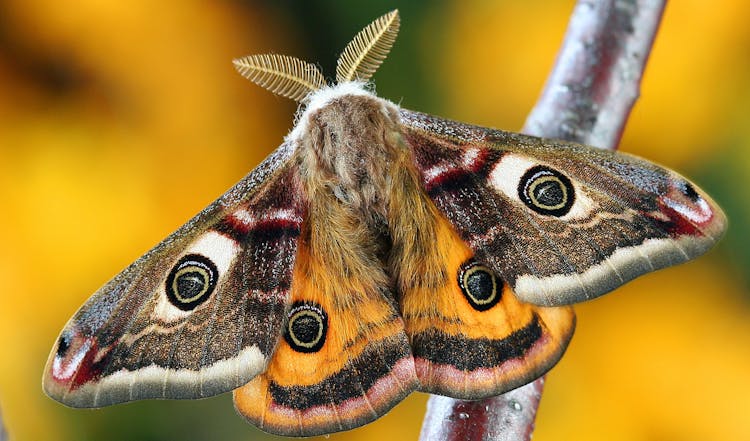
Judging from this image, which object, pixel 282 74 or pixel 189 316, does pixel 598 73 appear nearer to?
pixel 282 74

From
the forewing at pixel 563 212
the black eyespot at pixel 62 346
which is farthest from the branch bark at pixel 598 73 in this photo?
the black eyespot at pixel 62 346

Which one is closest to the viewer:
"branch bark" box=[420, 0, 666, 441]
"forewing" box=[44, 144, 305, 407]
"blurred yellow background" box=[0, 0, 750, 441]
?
"forewing" box=[44, 144, 305, 407]

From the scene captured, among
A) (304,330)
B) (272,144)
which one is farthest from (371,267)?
(272,144)

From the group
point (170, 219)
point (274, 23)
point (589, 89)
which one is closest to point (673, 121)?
point (589, 89)

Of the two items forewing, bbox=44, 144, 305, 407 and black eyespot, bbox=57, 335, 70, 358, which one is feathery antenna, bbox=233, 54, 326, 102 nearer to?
forewing, bbox=44, 144, 305, 407

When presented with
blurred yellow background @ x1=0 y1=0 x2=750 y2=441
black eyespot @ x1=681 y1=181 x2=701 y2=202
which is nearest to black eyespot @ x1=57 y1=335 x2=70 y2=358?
black eyespot @ x1=681 y1=181 x2=701 y2=202

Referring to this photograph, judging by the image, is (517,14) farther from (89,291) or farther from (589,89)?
(89,291)

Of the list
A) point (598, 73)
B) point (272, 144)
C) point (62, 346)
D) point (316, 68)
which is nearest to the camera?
point (62, 346)
